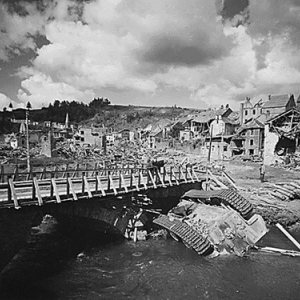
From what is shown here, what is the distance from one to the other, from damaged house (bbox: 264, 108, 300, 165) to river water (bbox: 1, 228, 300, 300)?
4057 centimetres

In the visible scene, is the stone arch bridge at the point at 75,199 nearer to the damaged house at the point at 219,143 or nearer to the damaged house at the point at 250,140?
the damaged house at the point at 219,143

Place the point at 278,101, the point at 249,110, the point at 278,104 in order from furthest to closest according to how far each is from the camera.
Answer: the point at 249,110 < the point at 278,101 < the point at 278,104

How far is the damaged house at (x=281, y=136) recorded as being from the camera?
5847cm

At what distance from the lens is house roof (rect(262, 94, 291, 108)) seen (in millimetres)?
81688

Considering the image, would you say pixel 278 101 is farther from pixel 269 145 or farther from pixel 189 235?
pixel 189 235

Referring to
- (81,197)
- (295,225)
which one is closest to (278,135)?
(295,225)

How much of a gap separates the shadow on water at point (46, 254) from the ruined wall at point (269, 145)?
45.6 metres

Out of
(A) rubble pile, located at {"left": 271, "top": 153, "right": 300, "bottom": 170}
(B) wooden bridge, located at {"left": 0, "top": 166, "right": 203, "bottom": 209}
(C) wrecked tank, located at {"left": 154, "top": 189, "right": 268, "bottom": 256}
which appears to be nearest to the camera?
(B) wooden bridge, located at {"left": 0, "top": 166, "right": 203, "bottom": 209}

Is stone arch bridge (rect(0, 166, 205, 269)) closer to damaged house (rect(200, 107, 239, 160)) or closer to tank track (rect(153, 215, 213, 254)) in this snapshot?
tank track (rect(153, 215, 213, 254))

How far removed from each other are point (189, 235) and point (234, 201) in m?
5.69

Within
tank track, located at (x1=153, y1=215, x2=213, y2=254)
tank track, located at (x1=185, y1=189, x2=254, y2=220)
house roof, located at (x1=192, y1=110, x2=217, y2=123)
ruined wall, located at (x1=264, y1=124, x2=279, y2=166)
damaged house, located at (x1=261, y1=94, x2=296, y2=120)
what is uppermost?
damaged house, located at (x1=261, y1=94, x2=296, y2=120)

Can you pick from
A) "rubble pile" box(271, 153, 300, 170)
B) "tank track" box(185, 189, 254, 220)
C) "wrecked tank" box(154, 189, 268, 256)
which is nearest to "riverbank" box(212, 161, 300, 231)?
"rubble pile" box(271, 153, 300, 170)

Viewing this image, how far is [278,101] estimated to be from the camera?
84.0 metres

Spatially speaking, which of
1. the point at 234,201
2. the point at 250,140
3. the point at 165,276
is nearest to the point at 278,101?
the point at 250,140
